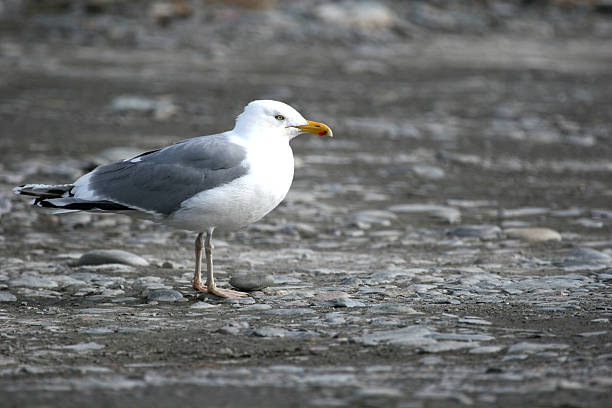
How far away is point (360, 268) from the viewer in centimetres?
680

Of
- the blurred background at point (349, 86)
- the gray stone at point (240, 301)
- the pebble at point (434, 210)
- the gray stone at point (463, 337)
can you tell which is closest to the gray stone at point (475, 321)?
the gray stone at point (463, 337)

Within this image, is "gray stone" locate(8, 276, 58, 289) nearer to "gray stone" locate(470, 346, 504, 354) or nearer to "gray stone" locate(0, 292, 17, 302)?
"gray stone" locate(0, 292, 17, 302)

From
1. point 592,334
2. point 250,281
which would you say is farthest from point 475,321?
point 250,281

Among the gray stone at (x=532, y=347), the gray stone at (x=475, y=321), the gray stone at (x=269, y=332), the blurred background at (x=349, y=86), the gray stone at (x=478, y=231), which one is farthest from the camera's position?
the blurred background at (x=349, y=86)

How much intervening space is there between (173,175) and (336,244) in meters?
2.05

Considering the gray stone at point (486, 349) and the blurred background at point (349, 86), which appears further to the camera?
the blurred background at point (349, 86)

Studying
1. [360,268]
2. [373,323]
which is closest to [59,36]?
[360,268]

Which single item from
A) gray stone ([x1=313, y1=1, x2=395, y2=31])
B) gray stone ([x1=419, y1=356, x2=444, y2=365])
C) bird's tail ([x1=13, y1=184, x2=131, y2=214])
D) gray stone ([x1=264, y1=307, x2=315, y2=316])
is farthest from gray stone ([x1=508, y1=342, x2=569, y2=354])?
gray stone ([x1=313, y1=1, x2=395, y2=31])

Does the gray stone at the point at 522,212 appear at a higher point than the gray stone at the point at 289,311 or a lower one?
lower

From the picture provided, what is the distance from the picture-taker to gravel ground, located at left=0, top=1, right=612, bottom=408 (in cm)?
425

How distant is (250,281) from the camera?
6105mm

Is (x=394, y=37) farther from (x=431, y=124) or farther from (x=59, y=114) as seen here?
Answer: (x=59, y=114)

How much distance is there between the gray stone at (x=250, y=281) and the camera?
20.0 ft

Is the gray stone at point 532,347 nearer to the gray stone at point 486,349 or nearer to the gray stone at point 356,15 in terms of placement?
the gray stone at point 486,349
